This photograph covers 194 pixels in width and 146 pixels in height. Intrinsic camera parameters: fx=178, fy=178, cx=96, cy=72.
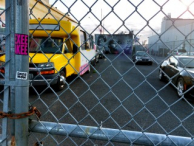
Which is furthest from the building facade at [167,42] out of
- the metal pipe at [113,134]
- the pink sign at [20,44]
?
A: the pink sign at [20,44]

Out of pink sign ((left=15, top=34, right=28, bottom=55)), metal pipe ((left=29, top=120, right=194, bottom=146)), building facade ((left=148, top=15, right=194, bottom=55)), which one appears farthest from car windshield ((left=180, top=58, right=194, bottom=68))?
pink sign ((left=15, top=34, right=28, bottom=55))

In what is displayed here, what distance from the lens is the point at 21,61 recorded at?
114cm

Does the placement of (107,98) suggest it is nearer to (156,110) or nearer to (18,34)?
(156,110)

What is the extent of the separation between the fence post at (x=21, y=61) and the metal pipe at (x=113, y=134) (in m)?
0.14

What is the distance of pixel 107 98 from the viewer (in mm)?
5691

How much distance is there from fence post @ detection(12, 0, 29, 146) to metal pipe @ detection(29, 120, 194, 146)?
0.14 m

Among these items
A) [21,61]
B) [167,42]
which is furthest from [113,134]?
[167,42]

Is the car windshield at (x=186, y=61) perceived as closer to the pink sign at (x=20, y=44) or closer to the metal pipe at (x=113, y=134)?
the metal pipe at (x=113, y=134)

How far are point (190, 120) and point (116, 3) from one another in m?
3.81

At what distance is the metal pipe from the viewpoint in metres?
1.09

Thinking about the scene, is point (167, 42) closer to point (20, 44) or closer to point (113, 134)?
point (113, 134)

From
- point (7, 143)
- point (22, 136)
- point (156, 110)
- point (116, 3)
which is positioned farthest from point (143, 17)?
point (156, 110)

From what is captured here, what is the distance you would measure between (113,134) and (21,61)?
2.50 ft

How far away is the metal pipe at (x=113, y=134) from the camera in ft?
3.58
